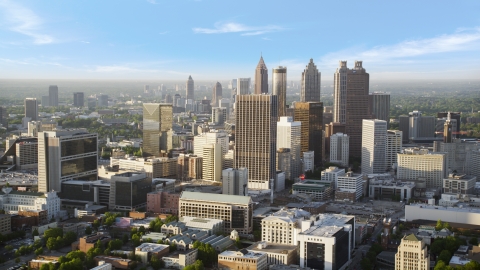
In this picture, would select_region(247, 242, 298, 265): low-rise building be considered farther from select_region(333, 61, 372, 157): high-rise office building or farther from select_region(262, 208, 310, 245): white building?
select_region(333, 61, 372, 157): high-rise office building

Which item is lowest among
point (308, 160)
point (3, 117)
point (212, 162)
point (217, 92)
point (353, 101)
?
point (308, 160)

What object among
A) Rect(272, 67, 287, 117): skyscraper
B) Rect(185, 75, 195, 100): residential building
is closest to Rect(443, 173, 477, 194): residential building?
Rect(272, 67, 287, 117): skyscraper

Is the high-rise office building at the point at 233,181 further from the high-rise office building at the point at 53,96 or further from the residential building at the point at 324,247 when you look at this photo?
the high-rise office building at the point at 53,96

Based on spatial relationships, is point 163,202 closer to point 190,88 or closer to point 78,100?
point 78,100

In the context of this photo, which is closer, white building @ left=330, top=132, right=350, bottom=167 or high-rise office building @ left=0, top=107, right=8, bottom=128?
white building @ left=330, top=132, right=350, bottom=167

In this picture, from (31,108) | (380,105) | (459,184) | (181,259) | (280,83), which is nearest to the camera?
(181,259)

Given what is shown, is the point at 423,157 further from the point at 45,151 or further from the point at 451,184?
the point at 45,151

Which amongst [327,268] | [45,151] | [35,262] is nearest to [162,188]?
[45,151]

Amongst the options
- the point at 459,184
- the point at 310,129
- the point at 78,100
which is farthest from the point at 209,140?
the point at 78,100
